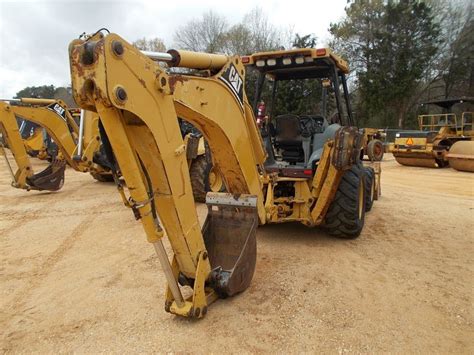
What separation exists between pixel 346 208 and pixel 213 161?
1932 millimetres

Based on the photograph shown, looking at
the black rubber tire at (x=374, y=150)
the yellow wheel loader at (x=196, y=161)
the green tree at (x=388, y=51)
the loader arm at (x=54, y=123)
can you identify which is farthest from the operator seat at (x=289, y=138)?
the green tree at (x=388, y=51)

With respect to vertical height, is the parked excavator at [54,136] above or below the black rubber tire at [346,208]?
above

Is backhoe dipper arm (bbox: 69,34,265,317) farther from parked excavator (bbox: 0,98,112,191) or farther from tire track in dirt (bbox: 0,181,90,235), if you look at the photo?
parked excavator (bbox: 0,98,112,191)

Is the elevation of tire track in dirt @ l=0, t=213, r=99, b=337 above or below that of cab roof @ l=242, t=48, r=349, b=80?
below

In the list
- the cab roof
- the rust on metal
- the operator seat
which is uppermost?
the cab roof

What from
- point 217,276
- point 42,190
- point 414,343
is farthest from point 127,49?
point 42,190

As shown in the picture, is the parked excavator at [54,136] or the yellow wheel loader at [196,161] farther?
the parked excavator at [54,136]

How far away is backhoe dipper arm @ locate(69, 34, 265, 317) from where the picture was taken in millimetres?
2209

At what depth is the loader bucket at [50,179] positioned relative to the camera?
885cm

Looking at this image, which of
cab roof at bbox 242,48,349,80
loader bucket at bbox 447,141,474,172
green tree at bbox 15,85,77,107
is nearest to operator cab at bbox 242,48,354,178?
cab roof at bbox 242,48,349,80

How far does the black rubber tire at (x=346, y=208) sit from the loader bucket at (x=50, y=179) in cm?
680

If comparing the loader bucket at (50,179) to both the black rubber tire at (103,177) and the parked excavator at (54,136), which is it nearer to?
the parked excavator at (54,136)

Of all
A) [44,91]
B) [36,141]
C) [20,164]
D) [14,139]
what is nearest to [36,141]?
[36,141]

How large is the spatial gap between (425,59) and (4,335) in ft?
81.3
